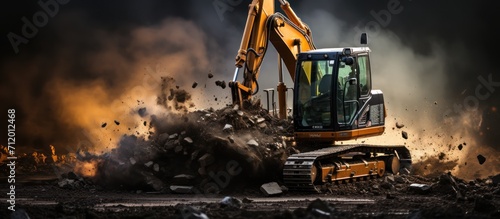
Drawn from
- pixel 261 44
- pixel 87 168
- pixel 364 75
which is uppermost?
pixel 261 44

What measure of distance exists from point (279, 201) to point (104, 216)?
3672 mm

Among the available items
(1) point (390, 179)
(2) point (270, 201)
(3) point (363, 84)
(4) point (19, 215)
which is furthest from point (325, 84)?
(4) point (19, 215)

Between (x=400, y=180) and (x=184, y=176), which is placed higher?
(x=184, y=176)

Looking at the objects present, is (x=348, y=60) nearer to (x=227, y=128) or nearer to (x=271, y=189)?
(x=227, y=128)

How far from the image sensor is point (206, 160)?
1784 centimetres

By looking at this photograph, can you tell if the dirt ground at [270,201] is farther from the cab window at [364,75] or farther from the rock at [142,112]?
the cab window at [364,75]

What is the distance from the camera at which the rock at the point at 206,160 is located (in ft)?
58.5

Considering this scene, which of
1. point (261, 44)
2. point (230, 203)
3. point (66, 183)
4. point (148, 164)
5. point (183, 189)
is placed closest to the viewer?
point (230, 203)


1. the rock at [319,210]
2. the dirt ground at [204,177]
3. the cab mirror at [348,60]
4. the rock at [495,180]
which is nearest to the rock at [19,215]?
the dirt ground at [204,177]

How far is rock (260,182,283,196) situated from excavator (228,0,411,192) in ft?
0.66

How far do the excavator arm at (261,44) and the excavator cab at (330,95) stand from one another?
107cm

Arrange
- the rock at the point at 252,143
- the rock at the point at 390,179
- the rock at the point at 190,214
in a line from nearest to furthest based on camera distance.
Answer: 1. the rock at the point at 190,214
2. the rock at the point at 252,143
3. the rock at the point at 390,179

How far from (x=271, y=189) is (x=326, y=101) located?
2.23 meters

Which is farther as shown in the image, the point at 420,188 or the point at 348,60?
the point at 348,60
